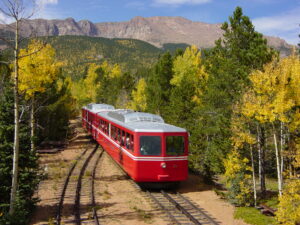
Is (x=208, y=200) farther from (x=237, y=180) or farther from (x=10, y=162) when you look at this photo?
(x=10, y=162)

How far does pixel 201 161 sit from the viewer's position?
1958 centimetres

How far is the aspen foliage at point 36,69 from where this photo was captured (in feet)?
62.9

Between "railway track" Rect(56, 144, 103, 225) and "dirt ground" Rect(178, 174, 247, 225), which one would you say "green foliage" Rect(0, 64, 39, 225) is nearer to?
"railway track" Rect(56, 144, 103, 225)

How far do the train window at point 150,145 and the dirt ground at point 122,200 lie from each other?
205 centimetres

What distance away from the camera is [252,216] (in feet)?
38.0

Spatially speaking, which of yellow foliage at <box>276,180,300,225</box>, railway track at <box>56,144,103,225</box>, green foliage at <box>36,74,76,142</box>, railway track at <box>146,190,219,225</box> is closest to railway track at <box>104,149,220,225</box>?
railway track at <box>146,190,219,225</box>

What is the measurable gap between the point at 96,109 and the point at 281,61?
2107cm

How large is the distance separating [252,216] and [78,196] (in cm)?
731

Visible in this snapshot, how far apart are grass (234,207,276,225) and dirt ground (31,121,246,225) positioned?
0.90 ft

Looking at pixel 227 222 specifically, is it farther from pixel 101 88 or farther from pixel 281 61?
pixel 101 88

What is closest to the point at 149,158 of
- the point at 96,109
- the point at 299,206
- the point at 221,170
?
the point at 221,170

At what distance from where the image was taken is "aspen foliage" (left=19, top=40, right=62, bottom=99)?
19.2 m

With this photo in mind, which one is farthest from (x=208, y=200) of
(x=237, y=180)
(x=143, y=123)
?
(x=143, y=123)

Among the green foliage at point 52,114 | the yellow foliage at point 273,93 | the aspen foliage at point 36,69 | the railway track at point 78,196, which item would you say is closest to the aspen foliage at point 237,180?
the yellow foliage at point 273,93
